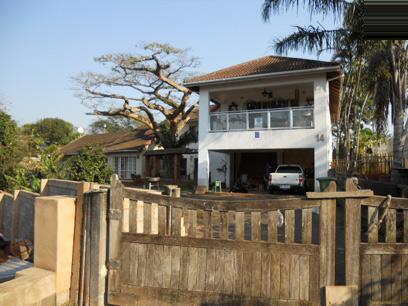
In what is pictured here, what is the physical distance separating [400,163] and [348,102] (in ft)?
39.7

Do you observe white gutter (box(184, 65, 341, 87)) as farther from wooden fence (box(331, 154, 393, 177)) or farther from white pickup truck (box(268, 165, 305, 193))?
white pickup truck (box(268, 165, 305, 193))

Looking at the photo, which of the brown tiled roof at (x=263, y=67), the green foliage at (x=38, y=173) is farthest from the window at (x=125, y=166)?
the green foliage at (x=38, y=173)

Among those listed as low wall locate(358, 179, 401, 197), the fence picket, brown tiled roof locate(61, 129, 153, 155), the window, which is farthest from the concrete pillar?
the window

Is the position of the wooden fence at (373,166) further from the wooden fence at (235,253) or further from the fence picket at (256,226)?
the fence picket at (256,226)

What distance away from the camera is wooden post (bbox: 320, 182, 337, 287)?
12.6 feet

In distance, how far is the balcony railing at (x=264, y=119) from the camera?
720 inches

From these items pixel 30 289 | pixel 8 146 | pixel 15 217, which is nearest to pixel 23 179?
pixel 15 217

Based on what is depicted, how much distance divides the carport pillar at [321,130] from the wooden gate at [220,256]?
14.3 m

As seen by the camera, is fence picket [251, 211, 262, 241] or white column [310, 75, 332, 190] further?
white column [310, 75, 332, 190]

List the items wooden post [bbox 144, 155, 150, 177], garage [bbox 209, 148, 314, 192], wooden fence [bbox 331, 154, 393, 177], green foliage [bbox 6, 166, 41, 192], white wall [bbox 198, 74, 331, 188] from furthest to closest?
1. wooden post [bbox 144, 155, 150, 177]
2. garage [bbox 209, 148, 314, 192]
3. white wall [bbox 198, 74, 331, 188]
4. wooden fence [bbox 331, 154, 393, 177]
5. green foliage [bbox 6, 166, 41, 192]

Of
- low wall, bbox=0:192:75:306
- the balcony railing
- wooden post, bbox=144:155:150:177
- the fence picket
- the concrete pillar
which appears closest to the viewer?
the fence picket

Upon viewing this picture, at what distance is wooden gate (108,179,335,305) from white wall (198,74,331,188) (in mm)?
14375

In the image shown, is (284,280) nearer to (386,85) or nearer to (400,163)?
(400,163)

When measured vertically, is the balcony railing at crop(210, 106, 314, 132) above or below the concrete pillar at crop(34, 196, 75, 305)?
above
